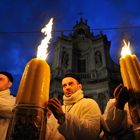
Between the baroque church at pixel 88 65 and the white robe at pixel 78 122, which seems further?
the baroque church at pixel 88 65

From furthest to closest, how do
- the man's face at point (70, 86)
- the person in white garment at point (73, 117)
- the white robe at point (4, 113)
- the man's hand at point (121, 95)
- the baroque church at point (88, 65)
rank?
the baroque church at point (88, 65)
the man's face at point (70, 86)
the white robe at point (4, 113)
the person in white garment at point (73, 117)
the man's hand at point (121, 95)

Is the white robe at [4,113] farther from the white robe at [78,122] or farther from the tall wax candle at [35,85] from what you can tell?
the tall wax candle at [35,85]

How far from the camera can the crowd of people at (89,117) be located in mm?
2084

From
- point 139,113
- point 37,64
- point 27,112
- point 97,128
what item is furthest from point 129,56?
point 27,112

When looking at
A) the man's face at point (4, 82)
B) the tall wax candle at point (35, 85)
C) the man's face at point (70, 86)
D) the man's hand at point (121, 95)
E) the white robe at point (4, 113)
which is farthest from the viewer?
the man's face at point (4, 82)

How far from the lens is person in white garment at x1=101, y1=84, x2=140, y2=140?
2043mm

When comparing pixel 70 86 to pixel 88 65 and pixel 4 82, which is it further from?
pixel 88 65

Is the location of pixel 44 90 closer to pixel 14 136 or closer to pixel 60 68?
pixel 14 136

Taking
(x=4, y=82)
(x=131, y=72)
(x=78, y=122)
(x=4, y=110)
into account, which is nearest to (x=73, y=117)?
(x=78, y=122)

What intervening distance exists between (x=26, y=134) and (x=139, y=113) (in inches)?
44.9

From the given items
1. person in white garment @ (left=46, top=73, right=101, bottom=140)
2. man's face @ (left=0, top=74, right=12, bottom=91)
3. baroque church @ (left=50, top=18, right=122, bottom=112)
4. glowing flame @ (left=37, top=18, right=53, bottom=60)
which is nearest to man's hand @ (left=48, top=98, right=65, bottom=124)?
person in white garment @ (left=46, top=73, right=101, bottom=140)

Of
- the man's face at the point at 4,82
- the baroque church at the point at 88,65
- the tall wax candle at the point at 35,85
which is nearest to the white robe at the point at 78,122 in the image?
the tall wax candle at the point at 35,85

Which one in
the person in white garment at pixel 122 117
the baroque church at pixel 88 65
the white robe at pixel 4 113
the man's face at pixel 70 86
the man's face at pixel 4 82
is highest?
the baroque church at pixel 88 65

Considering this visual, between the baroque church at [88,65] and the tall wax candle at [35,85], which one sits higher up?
the baroque church at [88,65]
